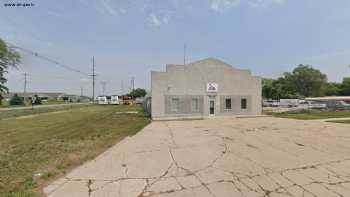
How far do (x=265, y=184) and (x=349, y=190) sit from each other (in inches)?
63.9

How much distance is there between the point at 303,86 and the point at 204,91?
67.1 m

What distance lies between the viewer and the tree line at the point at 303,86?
67.1 metres

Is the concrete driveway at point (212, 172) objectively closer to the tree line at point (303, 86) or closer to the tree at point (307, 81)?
the tree line at point (303, 86)

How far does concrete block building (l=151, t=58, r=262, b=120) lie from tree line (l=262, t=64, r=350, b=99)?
5086 cm

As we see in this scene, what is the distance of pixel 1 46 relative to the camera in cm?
3725

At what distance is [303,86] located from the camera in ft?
233

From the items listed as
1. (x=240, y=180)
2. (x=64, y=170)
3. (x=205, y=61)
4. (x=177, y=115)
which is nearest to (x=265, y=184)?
(x=240, y=180)

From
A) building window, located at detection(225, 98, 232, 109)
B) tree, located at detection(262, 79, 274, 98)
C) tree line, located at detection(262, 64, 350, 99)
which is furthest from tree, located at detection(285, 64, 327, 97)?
building window, located at detection(225, 98, 232, 109)

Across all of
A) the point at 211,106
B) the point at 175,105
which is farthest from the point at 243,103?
the point at 175,105

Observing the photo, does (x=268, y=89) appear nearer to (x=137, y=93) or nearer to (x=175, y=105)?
(x=175, y=105)

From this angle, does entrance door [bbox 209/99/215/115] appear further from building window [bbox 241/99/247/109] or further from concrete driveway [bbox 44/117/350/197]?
concrete driveway [bbox 44/117/350/197]

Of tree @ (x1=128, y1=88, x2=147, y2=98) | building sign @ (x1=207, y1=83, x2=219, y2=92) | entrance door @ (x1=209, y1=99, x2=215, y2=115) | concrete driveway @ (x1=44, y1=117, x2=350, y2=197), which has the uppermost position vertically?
tree @ (x1=128, y1=88, x2=147, y2=98)

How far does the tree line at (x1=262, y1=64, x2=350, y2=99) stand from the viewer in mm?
67125

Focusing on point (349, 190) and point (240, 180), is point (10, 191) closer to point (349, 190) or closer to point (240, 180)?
point (240, 180)
